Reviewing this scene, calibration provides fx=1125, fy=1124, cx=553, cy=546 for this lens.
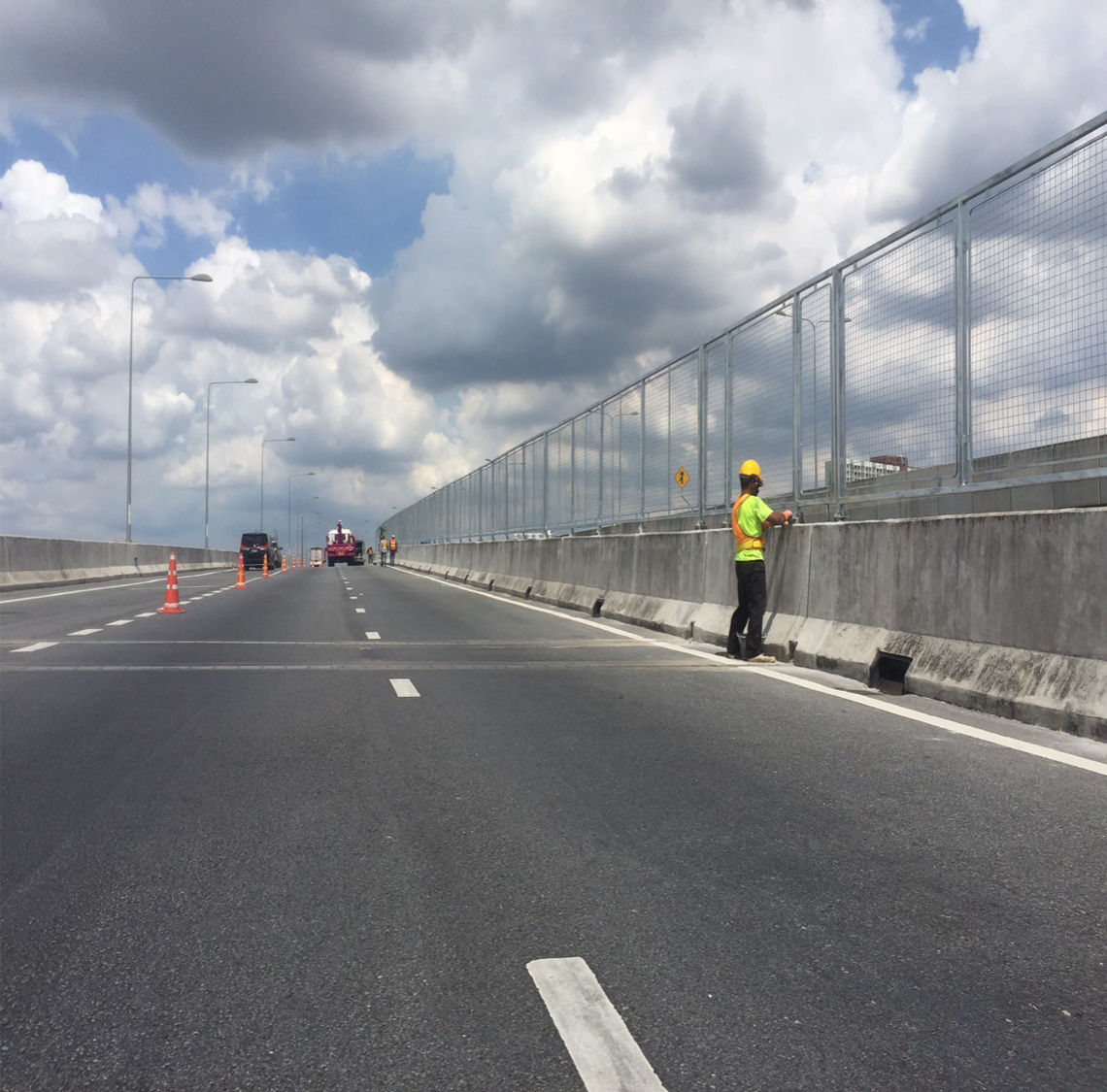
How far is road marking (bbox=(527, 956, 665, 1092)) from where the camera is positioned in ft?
8.61

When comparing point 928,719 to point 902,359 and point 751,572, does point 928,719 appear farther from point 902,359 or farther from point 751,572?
point 902,359

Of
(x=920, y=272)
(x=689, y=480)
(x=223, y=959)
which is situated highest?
(x=920, y=272)

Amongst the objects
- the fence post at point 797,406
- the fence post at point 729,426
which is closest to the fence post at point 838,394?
the fence post at point 797,406

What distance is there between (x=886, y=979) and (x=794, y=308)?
1097 centimetres

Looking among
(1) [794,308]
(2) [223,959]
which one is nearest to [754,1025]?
(2) [223,959]

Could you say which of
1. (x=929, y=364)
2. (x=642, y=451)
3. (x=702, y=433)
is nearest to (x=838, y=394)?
(x=929, y=364)

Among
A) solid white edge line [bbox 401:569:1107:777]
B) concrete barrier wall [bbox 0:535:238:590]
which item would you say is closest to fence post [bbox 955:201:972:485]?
solid white edge line [bbox 401:569:1107:777]

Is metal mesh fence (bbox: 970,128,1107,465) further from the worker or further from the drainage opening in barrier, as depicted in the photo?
the worker

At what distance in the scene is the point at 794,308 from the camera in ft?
43.5

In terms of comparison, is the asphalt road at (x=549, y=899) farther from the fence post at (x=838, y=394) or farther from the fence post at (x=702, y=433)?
the fence post at (x=702, y=433)

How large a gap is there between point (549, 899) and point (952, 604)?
579 cm

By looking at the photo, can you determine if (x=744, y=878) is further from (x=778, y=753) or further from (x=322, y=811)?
(x=778, y=753)

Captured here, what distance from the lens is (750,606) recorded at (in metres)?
11.7

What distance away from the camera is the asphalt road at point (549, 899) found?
2.79m
